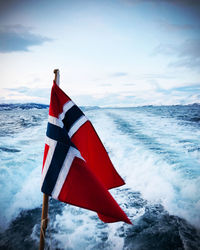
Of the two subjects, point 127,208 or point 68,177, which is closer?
point 68,177

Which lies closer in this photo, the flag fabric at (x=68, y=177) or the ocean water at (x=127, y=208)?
the flag fabric at (x=68, y=177)

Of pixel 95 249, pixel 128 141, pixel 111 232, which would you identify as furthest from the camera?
pixel 128 141

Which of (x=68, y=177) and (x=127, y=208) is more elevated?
(x=68, y=177)

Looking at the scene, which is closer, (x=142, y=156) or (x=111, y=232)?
(x=111, y=232)

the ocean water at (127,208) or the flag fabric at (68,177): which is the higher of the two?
the flag fabric at (68,177)

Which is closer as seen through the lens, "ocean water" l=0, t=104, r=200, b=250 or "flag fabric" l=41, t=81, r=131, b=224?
"flag fabric" l=41, t=81, r=131, b=224

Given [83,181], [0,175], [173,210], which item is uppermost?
[83,181]

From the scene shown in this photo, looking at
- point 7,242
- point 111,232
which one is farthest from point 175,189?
point 7,242

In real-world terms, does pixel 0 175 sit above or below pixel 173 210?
above

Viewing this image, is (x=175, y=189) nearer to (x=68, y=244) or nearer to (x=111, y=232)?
(x=111, y=232)

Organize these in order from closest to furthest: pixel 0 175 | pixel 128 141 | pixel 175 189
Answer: pixel 175 189
pixel 0 175
pixel 128 141

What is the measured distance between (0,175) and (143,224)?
3397 mm

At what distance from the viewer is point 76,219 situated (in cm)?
319

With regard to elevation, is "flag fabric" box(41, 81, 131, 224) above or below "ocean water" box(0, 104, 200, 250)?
above
